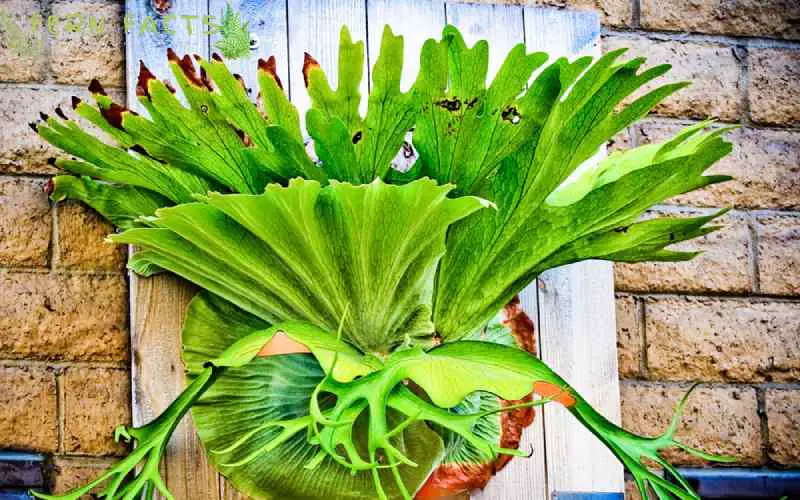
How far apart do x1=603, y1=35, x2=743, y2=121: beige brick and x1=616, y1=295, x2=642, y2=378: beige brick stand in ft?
1.07

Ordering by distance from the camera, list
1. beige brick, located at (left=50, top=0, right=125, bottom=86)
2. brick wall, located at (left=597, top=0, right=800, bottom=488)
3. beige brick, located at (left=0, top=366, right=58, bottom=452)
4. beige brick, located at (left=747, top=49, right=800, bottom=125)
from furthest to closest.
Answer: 1. beige brick, located at (left=747, top=49, right=800, bottom=125)
2. brick wall, located at (left=597, top=0, right=800, bottom=488)
3. beige brick, located at (left=50, top=0, right=125, bottom=86)
4. beige brick, located at (left=0, top=366, right=58, bottom=452)

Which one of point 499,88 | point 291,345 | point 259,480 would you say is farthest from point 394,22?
point 259,480

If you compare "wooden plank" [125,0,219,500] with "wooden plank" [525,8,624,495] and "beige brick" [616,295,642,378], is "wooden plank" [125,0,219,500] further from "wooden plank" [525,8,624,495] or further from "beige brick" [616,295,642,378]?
"beige brick" [616,295,642,378]

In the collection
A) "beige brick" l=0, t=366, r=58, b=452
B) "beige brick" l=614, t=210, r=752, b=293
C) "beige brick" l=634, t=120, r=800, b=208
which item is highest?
"beige brick" l=634, t=120, r=800, b=208

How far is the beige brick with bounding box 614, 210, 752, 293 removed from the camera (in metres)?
1.60

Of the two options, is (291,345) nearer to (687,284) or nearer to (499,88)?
(499,88)

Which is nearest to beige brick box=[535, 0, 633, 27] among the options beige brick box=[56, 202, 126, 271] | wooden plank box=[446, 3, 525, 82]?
wooden plank box=[446, 3, 525, 82]

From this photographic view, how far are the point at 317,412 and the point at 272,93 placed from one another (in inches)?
14.7

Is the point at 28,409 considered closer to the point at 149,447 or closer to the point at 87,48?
the point at 149,447

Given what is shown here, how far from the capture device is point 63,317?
141 centimetres

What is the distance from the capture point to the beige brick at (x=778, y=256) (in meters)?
1.65

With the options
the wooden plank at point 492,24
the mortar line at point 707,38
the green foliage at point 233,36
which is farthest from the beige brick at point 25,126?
the mortar line at point 707,38

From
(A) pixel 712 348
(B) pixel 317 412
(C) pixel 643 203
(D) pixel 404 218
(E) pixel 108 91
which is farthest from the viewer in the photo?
(A) pixel 712 348

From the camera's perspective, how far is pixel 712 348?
1603 millimetres
